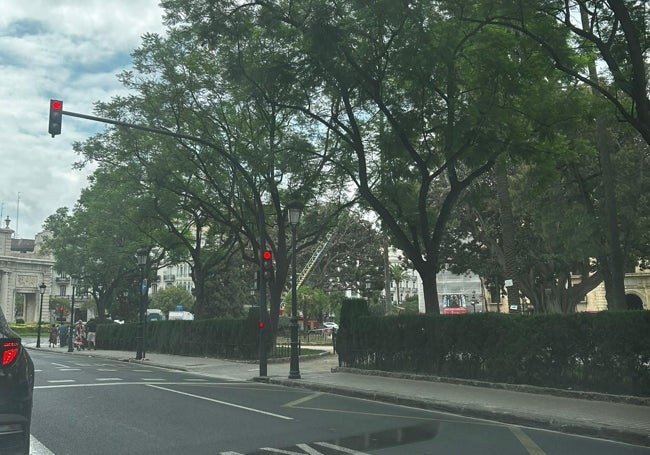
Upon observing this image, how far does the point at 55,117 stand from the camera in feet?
44.9

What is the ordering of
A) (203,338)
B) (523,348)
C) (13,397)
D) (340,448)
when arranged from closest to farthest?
1. (13,397)
2. (340,448)
3. (523,348)
4. (203,338)

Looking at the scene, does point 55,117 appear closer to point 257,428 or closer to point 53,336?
point 257,428

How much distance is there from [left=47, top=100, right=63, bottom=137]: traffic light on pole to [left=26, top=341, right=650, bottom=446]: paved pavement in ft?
30.8

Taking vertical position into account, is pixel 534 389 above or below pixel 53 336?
below

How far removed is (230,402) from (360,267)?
48.9 m

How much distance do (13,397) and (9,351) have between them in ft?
1.40

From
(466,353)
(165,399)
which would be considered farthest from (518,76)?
(165,399)

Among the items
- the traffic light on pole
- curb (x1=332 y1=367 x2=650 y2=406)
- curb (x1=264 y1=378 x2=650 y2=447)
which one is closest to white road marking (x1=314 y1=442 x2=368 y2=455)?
curb (x1=264 y1=378 x2=650 y2=447)

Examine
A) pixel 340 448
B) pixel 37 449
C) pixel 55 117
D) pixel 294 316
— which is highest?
pixel 55 117

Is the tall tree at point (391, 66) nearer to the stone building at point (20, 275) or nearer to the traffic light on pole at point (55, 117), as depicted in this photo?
the traffic light on pole at point (55, 117)

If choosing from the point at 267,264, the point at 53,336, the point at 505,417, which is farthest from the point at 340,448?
the point at 53,336

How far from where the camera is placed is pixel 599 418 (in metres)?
9.94

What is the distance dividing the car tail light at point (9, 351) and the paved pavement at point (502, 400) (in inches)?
334

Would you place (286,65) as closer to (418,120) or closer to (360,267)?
(418,120)
